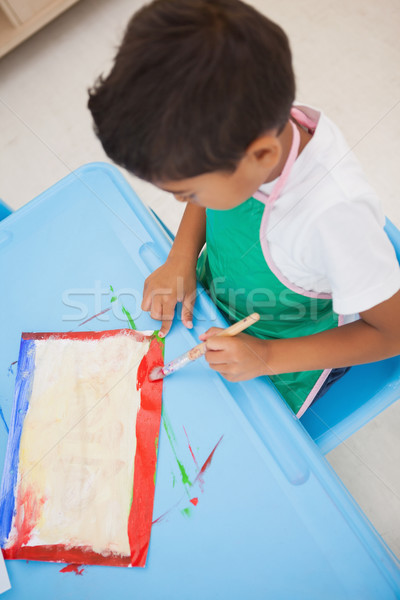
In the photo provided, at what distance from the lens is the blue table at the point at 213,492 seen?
0.48 meters

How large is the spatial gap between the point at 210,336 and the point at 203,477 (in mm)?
175

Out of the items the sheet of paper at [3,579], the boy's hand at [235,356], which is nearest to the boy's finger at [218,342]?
the boy's hand at [235,356]

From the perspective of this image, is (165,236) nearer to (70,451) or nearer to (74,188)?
(74,188)

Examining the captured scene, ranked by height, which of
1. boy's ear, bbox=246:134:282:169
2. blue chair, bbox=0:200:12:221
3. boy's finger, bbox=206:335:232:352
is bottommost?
boy's finger, bbox=206:335:232:352

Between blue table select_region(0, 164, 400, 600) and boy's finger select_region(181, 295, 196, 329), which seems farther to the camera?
boy's finger select_region(181, 295, 196, 329)

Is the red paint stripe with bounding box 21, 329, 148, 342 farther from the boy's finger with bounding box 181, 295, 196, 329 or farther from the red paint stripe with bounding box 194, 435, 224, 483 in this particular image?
the red paint stripe with bounding box 194, 435, 224, 483

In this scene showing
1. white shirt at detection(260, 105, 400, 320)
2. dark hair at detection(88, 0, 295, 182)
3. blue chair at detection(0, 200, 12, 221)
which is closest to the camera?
dark hair at detection(88, 0, 295, 182)

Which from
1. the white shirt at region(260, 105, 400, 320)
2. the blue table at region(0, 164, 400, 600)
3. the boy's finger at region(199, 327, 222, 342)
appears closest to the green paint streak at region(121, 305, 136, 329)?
the blue table at region(0, 164, 400, 600)

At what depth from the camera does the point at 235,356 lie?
0.54m

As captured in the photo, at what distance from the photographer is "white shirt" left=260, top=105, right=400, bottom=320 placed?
44 cm

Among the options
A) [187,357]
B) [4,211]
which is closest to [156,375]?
[187,357]

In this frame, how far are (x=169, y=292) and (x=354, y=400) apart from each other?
0.33 metres

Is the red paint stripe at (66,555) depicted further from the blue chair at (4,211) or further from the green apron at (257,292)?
the blue chair at (4,211)

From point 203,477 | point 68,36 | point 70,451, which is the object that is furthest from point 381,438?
point 68,36
